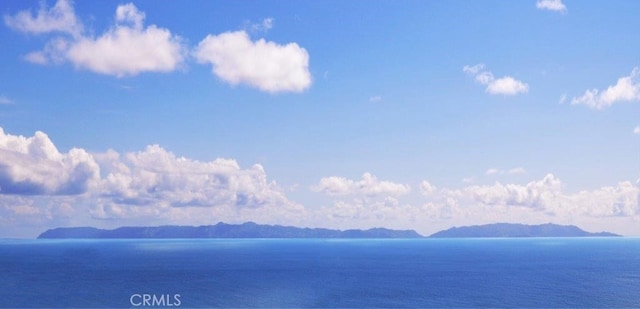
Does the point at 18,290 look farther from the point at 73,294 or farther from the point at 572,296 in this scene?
the point at 572,296

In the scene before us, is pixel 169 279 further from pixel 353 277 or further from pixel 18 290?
pixel 353 277

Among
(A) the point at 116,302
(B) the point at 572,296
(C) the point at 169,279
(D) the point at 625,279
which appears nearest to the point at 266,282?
(C) the point at 169,279

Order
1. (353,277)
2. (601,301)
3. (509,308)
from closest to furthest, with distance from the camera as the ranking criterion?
(509,308) → (601,301) → (353,277)

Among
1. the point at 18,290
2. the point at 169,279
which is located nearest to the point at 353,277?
the point at 169,279

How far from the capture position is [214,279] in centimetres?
14700

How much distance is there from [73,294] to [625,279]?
152 m

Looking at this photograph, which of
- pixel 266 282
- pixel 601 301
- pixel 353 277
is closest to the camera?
pixel 601 301

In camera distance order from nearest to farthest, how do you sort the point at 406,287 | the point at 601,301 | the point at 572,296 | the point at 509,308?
the point at 509,308, the point at 601,301, the point at 572,296, the point at 406,287

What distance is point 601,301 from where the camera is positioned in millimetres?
107500

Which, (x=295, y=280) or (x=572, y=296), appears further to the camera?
(x=295, y=280)

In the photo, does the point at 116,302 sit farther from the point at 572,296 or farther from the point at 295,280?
the point at 572,296

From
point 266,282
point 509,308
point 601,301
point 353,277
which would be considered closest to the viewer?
point 509,308

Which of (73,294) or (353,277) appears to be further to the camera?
(353,277)

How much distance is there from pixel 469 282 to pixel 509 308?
44.0 meters
